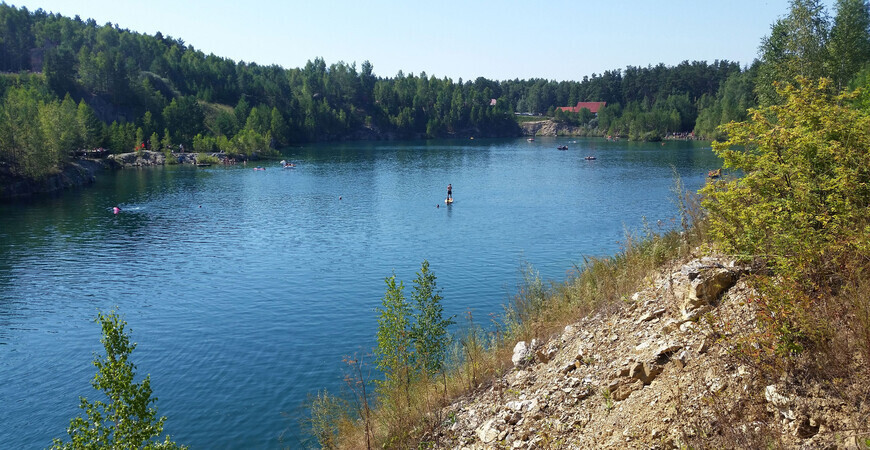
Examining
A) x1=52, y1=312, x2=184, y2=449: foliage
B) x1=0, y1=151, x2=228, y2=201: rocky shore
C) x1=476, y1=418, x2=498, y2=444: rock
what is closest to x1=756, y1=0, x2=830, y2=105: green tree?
x1=476, y1=418, x2=498, y2=444: rock

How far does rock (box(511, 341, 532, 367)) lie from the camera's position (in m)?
16.8

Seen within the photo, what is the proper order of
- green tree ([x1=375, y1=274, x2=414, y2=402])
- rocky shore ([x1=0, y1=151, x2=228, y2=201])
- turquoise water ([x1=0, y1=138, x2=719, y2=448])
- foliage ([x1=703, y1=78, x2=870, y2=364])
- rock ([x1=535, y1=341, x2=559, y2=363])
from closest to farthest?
foliage ([x1=703, y1=78, x2=870, y2=364]) → rock ([x1=535, y1=341, x2=559, y2=363]) → green tree ([x1=375, y1=274, x2=414, y2=402]) → turquoise water ([x1=0, y1=138, x2=719, y2=448]) → rocky shore ([x1=0, y1=151, x2=228, y2=201])

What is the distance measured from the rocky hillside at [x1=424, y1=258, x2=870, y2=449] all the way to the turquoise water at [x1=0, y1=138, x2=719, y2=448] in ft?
32.1

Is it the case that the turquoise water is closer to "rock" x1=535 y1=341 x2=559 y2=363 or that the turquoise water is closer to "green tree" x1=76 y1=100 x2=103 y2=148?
"rock" x1=535 y1=341 x2=559 y2=363

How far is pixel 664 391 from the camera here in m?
11.1

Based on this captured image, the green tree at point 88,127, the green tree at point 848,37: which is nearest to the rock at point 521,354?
the green tree at point 848,37

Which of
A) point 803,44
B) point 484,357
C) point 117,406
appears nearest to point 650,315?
point 484,357

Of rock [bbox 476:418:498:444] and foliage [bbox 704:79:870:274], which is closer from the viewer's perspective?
foliage [bbox 704:79:870:274]

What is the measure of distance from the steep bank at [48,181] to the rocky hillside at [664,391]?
86826 millimetres

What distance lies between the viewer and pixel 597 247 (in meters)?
45.3

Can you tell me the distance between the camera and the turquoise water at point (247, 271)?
24531mm

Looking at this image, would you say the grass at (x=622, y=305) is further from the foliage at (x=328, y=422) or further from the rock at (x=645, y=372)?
the rock at (x=645, y=372)

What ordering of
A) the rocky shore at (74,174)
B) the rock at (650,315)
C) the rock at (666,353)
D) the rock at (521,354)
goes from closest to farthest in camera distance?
the rock at (666,353)
the rock at (650,315)
the rock at (521,354)
the rocky shore at (74,174)

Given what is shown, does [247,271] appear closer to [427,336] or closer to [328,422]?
[328,422]
